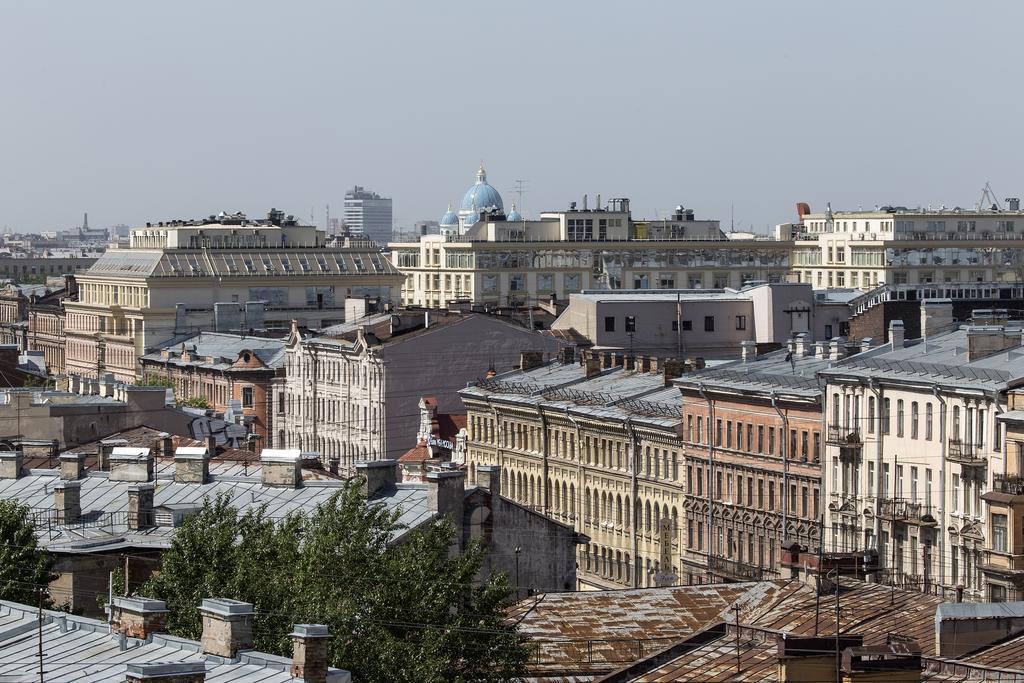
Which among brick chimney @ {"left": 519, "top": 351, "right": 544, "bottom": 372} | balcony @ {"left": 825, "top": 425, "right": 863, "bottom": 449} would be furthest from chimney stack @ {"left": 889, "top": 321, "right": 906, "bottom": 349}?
brick chimney @ {"left": 519, "top": 351, "right": 544, "bottom": 372}

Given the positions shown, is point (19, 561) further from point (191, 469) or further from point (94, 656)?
point (94, 656)

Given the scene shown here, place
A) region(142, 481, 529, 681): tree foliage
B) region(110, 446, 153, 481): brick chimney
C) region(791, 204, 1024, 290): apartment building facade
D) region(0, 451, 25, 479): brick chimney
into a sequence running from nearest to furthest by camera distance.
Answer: region(142, 481, 529, 681): tree foliage → region(110, 446, 153, 481): brick chimney → region(0, 451, 25, 479): brick chimney → region(791, 204, 1024, 290): apartment building facade

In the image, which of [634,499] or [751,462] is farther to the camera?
[634,499]

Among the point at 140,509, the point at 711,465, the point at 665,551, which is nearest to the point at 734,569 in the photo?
the point at 711,465

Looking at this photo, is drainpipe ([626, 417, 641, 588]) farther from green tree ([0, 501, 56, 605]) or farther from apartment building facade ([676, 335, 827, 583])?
green tree ([0, 501, 56, 605])

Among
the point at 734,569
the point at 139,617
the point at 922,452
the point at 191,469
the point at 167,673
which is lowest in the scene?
the point at 734,569

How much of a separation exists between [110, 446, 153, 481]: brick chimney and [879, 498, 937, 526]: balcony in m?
19.4

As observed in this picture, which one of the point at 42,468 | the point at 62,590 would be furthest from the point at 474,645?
the point at 42,468

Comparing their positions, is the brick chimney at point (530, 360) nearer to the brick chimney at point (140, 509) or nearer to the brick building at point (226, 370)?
the brick building at point (226, 370)

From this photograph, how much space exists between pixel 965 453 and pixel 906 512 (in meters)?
3.17

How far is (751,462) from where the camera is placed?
78375 mm

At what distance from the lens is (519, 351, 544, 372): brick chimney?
100688 millimetres

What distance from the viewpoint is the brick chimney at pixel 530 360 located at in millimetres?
100688

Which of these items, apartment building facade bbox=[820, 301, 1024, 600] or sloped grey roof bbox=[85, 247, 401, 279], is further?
sloped grey roof bbox=[85, 247, 401, 279]
